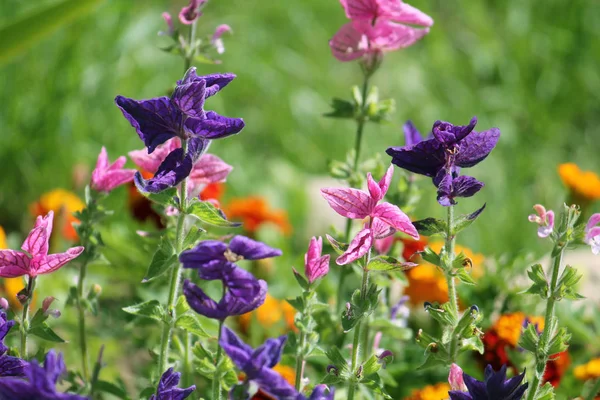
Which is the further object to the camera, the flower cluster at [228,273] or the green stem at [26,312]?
the green stem at [26,312]

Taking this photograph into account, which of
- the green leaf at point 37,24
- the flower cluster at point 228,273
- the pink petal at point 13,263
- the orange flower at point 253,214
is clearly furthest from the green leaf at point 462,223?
the orange flower at point 253,214

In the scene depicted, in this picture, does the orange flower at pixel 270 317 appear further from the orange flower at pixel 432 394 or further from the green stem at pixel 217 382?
the green stem at pixel 217 382

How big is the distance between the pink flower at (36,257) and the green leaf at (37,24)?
1.09 metres

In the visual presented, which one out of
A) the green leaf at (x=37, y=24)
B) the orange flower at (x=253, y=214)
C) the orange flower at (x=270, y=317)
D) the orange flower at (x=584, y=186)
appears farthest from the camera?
the orange flower at (x=253, y=214)

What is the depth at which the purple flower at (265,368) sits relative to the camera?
95cm

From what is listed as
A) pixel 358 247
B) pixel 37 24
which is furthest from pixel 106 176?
pixel 37 24

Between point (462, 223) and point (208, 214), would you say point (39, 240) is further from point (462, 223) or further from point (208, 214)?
point (462, 223)

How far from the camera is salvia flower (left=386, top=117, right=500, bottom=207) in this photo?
3.52 ft

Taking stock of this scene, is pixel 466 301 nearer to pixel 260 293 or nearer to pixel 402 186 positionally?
pixel 402 186

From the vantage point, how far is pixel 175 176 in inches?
41.3

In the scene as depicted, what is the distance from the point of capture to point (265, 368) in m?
0.96

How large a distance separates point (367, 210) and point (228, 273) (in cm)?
20

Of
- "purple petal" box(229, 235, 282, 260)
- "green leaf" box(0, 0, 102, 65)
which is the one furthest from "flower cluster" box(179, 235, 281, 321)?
"green leaf" box(0, 0, 102, 65)

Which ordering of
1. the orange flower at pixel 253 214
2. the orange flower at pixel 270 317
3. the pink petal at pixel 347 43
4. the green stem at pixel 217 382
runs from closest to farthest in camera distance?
the green stem at pixel 217 382 → the pink petal at pixel 347 43 → the orange flower at pixel 270 317 → the orange flower at pixel 253 214
